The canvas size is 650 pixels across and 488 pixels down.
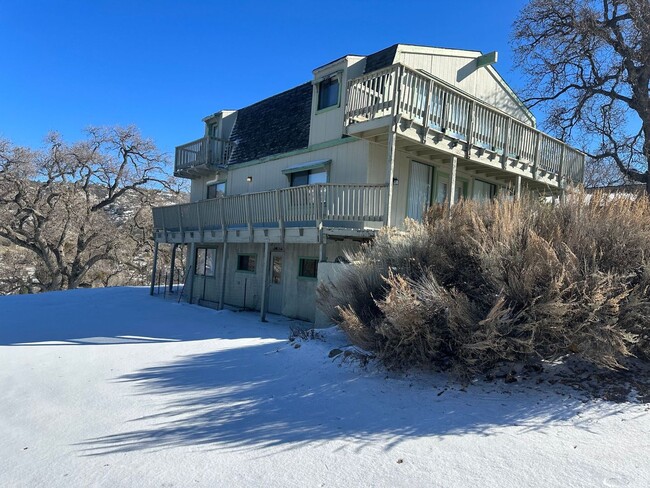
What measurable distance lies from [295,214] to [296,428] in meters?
7.73

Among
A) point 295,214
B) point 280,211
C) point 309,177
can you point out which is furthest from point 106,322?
point 309,177

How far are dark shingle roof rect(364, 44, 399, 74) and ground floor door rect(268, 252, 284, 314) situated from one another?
20.5ft

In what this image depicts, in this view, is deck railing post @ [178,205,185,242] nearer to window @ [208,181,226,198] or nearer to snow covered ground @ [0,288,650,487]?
window @ [208,181,226,198]

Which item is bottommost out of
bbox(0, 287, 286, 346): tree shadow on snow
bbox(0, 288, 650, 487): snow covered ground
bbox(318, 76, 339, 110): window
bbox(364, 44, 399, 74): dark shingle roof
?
bbox(0, 287, 286, 346): tree shadow on snow

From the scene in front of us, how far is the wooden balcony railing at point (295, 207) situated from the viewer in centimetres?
1035

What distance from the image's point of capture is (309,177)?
45.6ft

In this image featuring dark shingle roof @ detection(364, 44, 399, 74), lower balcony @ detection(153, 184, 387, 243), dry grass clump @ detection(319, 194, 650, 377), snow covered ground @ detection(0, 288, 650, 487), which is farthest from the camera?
dark shingle roof @ detection(364, 44, 399, 74)

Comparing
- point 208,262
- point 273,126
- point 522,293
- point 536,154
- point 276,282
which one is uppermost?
point 273,126

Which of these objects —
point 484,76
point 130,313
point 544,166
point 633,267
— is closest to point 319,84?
point 484,76

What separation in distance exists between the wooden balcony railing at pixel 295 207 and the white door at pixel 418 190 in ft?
8.55

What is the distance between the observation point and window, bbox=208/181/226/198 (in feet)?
59.8

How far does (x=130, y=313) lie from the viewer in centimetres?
1388

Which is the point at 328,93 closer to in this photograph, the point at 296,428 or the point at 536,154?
the point at 536,154

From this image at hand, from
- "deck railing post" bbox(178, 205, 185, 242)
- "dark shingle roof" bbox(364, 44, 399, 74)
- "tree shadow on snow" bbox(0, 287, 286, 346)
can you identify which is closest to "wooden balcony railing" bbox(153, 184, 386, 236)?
"deck railing post" bbox(178, 205, 185, 242)
